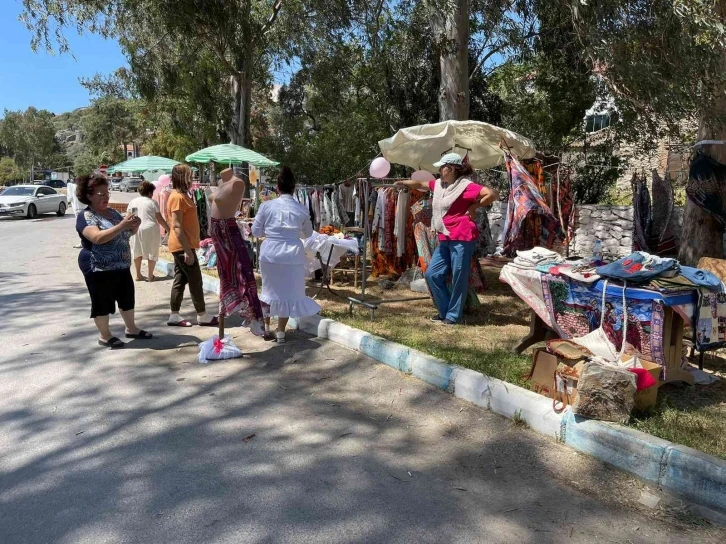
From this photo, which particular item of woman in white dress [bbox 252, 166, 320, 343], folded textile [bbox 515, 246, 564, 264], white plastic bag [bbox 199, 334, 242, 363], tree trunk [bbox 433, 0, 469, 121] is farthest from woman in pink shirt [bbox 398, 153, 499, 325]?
tree trunk [bbox 433, 0, 469, 121]

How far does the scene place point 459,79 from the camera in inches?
384

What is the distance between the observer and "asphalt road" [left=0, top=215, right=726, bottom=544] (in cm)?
287

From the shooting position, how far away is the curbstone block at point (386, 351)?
5268 millimetres

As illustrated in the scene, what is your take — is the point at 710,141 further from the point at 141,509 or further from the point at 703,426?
the point at 141,509

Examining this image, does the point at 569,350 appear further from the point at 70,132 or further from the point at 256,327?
the point at 70,132

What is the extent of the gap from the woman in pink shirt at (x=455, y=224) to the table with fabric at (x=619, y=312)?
4.08 ft

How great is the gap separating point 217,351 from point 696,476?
403cm

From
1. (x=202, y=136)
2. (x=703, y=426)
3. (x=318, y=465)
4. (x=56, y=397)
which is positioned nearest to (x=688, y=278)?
(x=703, y=426)

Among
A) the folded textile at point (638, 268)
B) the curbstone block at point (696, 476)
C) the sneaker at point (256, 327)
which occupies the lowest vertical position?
the curbstone block at point (696, 476)

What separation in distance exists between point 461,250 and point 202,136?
22441mm

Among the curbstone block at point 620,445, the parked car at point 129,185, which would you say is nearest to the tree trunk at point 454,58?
the curbstone block at point 620,445

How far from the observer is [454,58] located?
9.67 meters

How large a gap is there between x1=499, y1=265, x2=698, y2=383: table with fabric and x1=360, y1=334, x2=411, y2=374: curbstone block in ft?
4.08

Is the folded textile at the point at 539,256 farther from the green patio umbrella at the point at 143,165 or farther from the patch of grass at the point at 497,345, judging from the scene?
the green patio umbrella at the point at 143,165
